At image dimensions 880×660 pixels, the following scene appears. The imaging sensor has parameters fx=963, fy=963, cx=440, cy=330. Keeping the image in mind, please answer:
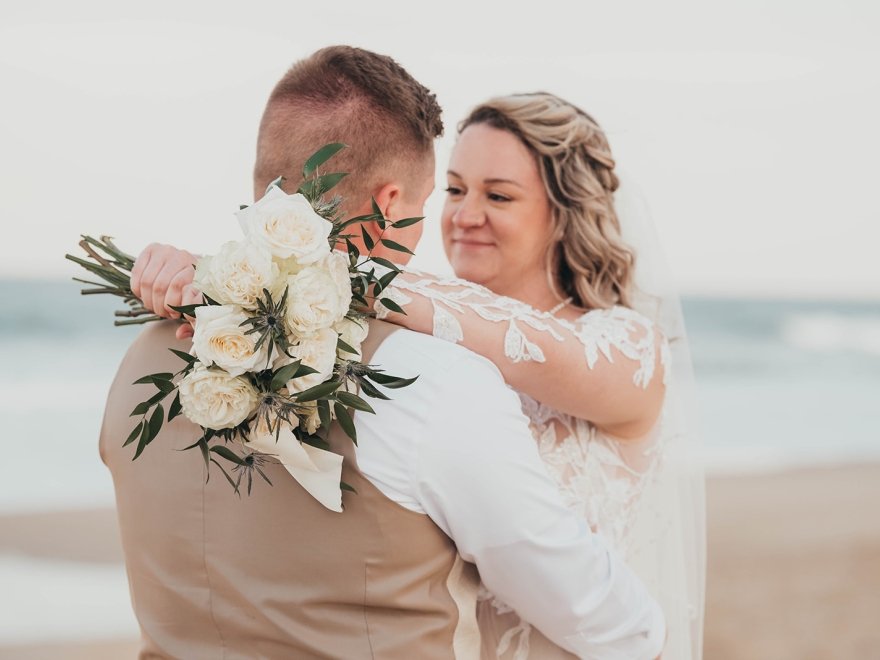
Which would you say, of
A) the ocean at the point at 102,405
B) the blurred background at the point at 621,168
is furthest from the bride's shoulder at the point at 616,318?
the ocean at the point at 102,405

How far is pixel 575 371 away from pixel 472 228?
2.98 feet

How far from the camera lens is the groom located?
1787 mm

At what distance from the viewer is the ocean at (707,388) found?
1253 centimetres

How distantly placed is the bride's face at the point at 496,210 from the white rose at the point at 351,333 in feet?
4.81

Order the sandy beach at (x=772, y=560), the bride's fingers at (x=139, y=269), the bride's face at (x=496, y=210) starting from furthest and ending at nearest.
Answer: the sandy beach at (x=772, y=560), the bride's face at (x=496, y=210), the bride's fingers at (x=139, y=269)

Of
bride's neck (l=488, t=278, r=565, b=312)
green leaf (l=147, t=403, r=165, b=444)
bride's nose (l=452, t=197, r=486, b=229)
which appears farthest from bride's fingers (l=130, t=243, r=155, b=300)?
bride's neck (l=488, t=278, r=565, b=312)

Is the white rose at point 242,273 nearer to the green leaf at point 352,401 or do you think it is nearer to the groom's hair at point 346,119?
the green leaf at point 352,401

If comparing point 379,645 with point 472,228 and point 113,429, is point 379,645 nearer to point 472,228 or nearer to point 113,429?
point 113,429

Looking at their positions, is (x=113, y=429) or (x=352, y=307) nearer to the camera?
(x=352, y=307)

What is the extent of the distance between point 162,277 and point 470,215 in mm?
1435

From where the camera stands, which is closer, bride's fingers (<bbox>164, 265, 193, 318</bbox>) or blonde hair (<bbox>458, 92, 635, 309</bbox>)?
bride's fingers (<bbox>164, 265, 193, 318</bbox>)

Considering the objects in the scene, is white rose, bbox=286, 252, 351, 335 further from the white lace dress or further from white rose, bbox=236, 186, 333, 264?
the white lace dress

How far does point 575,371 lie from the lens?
2490mm

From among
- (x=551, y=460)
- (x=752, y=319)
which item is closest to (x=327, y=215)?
(x=551, y=460)
